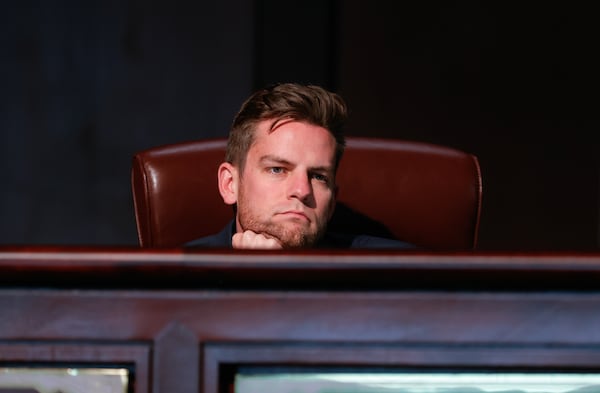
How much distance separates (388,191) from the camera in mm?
1428

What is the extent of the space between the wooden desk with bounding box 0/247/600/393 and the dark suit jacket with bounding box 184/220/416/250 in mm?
691

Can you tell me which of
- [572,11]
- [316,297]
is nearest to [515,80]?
[572,11]

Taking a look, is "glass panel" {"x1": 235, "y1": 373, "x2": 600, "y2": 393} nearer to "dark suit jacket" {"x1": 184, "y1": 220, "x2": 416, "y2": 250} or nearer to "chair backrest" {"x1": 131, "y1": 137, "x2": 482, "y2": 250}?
"dark suit jacket" {"x1": 184, "y1": 220, "x2": 416, "y2": 250}

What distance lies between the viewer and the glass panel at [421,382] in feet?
1.97

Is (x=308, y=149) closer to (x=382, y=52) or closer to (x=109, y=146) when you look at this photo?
(x=382, y=52)

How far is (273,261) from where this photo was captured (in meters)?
0.59

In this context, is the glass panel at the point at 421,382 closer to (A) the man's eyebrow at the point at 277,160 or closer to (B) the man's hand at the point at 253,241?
(B) the man's hand at the point at 253,241

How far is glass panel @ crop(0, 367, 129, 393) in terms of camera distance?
597 millimetres

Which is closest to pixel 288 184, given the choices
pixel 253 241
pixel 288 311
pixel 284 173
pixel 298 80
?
pixel 284 173

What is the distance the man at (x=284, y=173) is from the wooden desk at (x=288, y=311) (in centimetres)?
67

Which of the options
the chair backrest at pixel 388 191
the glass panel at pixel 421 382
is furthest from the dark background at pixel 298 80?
the glass panel at pixel 421 382

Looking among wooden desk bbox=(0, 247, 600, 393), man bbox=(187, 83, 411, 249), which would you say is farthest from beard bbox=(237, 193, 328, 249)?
wooden desk bbox=(0, 247, 600, 393)

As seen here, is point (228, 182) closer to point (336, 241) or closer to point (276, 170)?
point (276, 170)

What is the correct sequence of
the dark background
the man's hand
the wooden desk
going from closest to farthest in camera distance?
the wooden desk < the man's hand < the dark background
